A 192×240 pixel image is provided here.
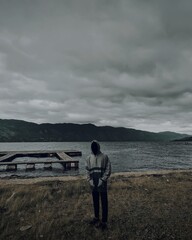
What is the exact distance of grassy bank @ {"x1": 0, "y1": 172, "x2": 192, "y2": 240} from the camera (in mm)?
5973

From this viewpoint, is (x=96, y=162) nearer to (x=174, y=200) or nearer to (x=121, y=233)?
(x=121, y=233)

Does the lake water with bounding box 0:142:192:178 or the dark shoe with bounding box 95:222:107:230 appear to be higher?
the dark shoe with bounding box 95:222:107:230

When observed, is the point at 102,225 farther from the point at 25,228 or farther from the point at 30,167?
the point at 30,167

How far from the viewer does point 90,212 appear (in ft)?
25.1

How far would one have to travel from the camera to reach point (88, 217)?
23.6ft

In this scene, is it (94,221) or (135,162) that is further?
(135,162)

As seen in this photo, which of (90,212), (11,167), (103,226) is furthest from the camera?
(11,167)

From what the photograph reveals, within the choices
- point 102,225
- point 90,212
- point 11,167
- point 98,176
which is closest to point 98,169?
point 98,176

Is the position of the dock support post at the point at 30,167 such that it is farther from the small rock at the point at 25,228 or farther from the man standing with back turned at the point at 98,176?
the man standing with back turned at the point at 98,176

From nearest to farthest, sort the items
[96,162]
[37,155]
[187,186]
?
[96,162] → [187,186] → [37,155]

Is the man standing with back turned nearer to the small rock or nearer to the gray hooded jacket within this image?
the gray hooded jacket

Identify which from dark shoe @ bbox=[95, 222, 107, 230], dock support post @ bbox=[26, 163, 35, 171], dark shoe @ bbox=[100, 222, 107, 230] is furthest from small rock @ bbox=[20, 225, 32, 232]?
dock support post @ bbox=[26, 163, 35, 171]

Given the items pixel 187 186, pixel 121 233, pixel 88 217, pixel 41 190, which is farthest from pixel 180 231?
pixel 41 190

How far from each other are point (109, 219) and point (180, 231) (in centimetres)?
215
